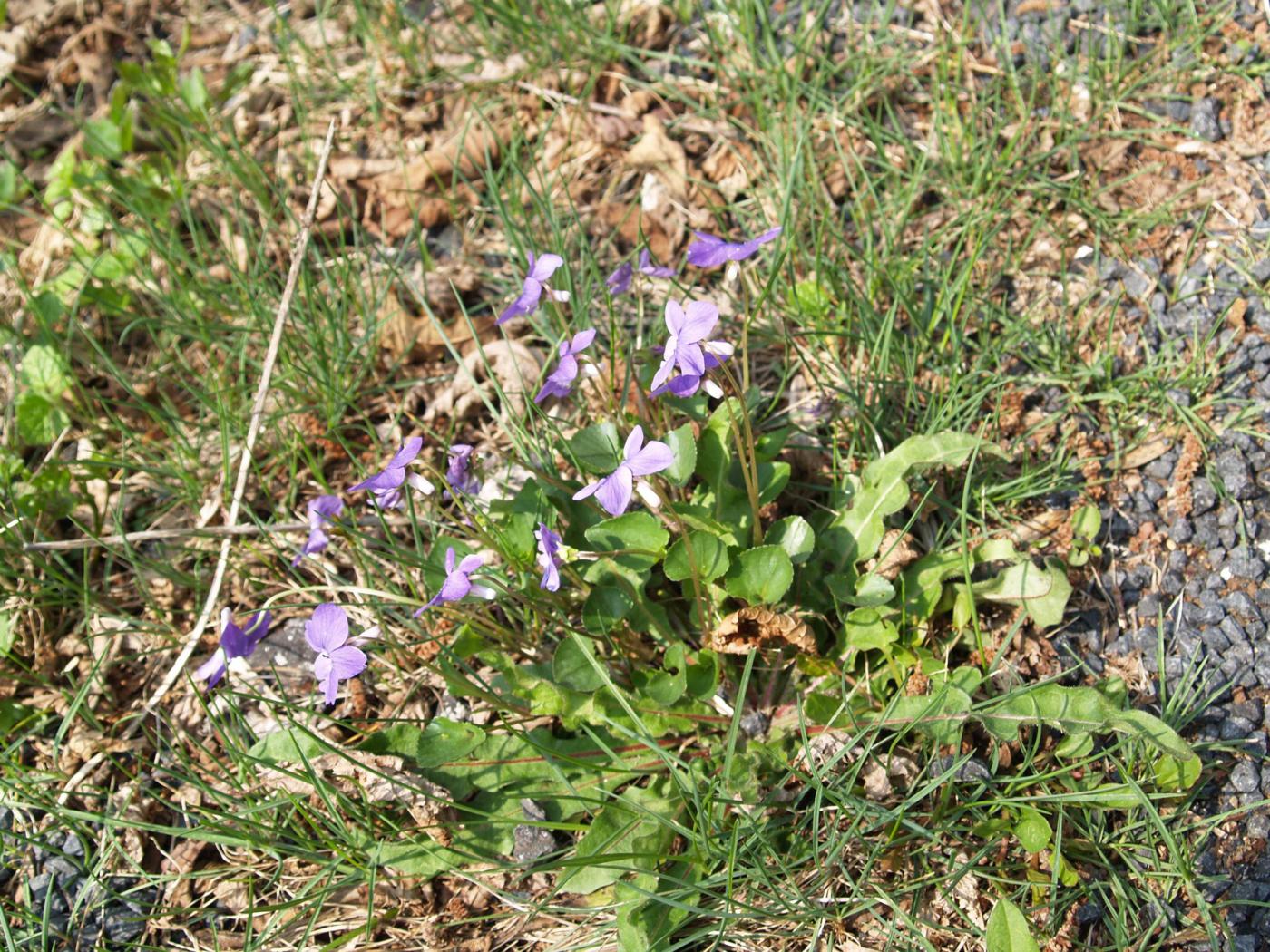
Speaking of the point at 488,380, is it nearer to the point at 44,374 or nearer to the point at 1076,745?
the point at 44,374

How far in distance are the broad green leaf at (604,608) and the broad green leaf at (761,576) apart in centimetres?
21

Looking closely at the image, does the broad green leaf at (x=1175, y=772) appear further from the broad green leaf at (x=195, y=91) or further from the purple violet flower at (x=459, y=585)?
the broad green leaf at (x=195, y=91)

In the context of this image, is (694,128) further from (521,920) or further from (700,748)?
(521,920)

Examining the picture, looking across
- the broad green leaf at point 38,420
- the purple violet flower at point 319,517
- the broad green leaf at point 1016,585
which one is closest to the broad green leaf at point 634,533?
the purple violet flower at point 319,517

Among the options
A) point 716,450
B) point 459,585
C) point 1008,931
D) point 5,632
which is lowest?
point 1008,931

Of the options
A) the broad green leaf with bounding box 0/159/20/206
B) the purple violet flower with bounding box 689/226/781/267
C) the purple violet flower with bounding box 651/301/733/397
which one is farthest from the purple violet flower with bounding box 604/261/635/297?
the broad green leaf with bounding box 0/159/20/206

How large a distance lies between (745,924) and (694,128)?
228 centimetres

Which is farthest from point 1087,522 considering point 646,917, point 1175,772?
point 646,917

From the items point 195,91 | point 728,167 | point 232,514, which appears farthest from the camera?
A: point 195,91

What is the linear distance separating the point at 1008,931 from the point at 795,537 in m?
0.81

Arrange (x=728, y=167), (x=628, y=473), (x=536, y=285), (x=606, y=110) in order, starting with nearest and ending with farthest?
(x=628, y=473) < (x=536, y=285) < (x=728, y=167) < (x=606, y=110)

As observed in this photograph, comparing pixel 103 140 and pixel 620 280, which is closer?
pixel 620 280

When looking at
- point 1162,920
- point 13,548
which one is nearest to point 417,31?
point 13,548

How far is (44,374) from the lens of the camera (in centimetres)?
307
